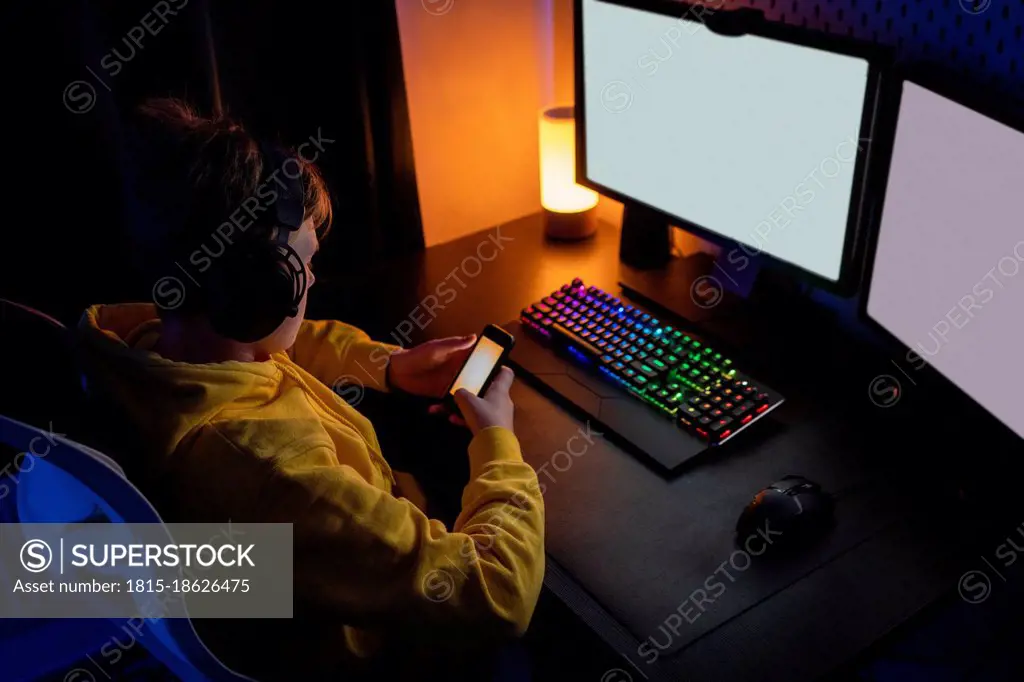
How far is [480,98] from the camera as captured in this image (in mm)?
1644

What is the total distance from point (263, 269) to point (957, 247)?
0.69 meters

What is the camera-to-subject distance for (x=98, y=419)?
2.69 ft

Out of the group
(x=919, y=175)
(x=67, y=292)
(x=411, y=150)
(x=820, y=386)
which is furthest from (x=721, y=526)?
(x=67, y=292)

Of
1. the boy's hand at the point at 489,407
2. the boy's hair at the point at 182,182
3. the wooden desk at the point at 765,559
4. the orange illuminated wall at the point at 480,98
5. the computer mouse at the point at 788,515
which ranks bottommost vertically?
the wooden desk at the point at 765,559

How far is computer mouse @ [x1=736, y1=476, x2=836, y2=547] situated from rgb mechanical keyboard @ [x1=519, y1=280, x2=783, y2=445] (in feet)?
0.44

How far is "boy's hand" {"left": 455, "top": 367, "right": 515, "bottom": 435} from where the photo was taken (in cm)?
107

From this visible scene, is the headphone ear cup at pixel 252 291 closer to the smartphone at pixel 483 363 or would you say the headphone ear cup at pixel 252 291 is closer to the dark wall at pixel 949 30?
the smartphone at pixel 483 363

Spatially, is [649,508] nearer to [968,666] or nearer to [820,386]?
[820,386]

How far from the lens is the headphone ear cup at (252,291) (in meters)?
0.82

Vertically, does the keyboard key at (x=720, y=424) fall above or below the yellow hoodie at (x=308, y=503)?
below

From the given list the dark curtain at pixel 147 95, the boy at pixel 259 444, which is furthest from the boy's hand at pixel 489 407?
the dark curtain at pixel 147 95

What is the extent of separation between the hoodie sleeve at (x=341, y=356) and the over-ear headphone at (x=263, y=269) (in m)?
0.39

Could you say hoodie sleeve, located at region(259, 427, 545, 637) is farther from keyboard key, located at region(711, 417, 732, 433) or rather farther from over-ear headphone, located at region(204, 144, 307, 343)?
keyboard key, located at region(711, 417, 732, 433)

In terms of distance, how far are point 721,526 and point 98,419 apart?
0.62 m
